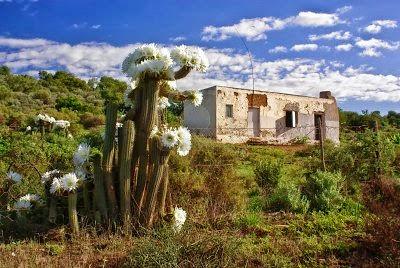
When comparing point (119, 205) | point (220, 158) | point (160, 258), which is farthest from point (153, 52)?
point (220, 158)

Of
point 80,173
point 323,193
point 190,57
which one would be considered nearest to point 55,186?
point 80,173

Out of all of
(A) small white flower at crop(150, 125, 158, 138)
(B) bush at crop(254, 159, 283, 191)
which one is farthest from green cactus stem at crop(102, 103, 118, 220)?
(B) bush at crop(254, 159, 283, 191)

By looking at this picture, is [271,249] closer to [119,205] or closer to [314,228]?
[314,228]

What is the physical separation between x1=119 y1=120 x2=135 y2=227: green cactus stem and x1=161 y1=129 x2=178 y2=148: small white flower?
46 cm

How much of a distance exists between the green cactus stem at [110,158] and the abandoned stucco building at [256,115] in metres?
17.9

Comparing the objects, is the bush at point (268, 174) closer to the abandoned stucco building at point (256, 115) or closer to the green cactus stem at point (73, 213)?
the green cactus stem at point (73, 213)

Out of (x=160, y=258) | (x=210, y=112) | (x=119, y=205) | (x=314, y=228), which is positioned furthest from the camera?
(x=210, y=112)

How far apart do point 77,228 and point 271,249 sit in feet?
8.53

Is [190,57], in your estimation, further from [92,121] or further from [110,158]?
[92,121]

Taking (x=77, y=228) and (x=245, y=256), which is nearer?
(x=245, y=256)

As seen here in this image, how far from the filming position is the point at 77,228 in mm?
6945

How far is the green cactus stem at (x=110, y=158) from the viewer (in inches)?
280

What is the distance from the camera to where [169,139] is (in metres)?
6.88

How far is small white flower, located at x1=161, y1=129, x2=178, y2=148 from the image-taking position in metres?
Answer: 6.86
